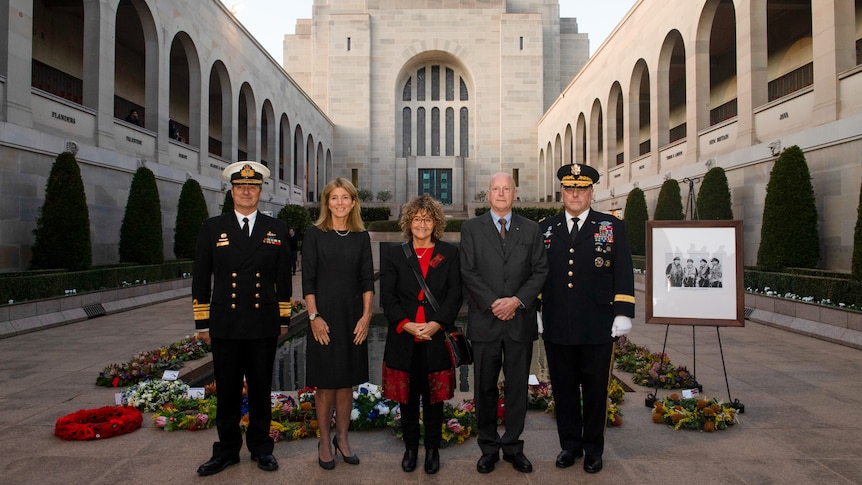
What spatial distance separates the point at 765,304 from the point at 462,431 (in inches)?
347

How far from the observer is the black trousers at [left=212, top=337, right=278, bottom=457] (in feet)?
12.4

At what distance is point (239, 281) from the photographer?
3.82 m

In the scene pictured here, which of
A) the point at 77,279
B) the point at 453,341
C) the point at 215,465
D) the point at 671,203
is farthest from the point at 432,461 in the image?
the point at 671,203

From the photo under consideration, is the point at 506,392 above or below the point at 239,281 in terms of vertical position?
below

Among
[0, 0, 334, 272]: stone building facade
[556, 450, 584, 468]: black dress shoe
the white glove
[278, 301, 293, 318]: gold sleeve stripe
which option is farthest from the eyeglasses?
[0, 0, 334, 272]: stone building facade

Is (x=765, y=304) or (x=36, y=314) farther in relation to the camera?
(x=765, y=304)

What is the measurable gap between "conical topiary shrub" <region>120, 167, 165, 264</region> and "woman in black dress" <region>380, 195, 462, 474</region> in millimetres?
12339

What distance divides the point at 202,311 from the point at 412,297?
159 cm

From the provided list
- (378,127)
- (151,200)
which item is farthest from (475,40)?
(151,200)

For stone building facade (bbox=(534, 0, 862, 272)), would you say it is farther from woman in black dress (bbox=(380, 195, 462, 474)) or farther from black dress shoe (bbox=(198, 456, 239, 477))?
black dress shoe (bbox=(198, 456, 239, 477))

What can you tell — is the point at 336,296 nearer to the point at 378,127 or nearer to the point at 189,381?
the point at 189,381

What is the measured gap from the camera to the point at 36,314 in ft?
30.7

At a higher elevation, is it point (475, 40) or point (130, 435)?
point (475, 40)

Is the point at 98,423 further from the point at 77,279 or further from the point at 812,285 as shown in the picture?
the point at 812,285
